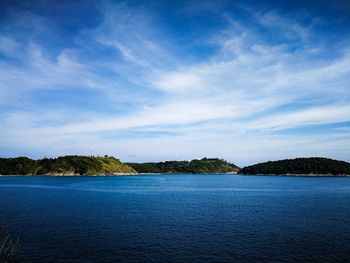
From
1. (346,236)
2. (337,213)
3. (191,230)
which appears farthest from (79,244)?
(337,213)

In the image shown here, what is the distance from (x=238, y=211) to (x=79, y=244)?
150 ft

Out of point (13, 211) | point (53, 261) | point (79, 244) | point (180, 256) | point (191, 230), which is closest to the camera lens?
point (53, 261)

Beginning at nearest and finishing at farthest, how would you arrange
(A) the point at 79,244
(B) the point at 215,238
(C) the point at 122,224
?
(A) the point at 79,244
(B) the point at 215,238
(C) the point at 122,224

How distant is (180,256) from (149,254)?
4278 mm

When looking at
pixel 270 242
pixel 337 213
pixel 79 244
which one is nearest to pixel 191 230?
pixel 270 242

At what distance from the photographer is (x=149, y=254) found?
4103cm

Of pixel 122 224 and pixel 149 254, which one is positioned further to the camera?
pixel 122 224

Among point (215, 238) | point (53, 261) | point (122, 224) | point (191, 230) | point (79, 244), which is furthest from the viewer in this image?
point (122, 224)

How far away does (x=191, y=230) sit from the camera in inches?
2172

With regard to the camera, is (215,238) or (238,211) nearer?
(215,238)

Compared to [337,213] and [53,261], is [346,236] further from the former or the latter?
[53,261]

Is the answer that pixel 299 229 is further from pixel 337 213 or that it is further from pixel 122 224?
pixel 122 224

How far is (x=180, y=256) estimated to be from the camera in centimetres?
4019

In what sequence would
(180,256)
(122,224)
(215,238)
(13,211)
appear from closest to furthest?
(180,256), (215,238), (122,224), (13,211)
